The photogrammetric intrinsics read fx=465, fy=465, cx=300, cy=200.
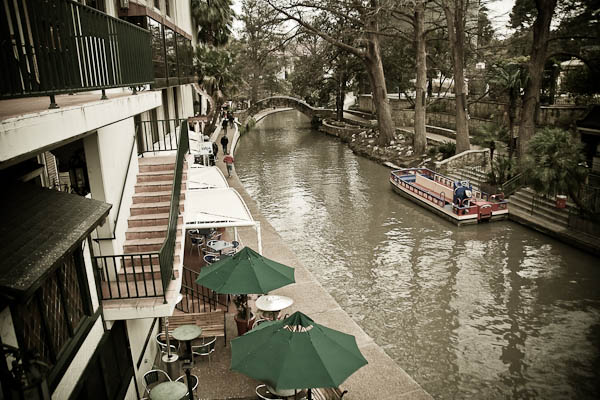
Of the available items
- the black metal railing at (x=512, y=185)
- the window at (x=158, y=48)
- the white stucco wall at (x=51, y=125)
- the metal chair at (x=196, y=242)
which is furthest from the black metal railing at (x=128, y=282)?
the black metal railing at (x=512, y=185)

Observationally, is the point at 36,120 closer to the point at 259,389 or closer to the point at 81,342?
the point at 81,342

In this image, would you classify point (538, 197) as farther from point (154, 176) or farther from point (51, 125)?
point (51, 125)

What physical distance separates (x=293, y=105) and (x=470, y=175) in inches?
1411

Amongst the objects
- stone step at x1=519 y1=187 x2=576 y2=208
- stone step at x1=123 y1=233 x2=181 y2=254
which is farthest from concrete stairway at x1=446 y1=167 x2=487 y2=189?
stone step at x1=123 y1=233 x2=181 y2=254

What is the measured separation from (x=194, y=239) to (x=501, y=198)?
13.0m

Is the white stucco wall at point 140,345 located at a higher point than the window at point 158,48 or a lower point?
lower

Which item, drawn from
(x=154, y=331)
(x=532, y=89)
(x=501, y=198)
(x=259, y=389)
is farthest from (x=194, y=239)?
(x=532, y=89)

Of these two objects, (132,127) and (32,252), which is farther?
(132,127)

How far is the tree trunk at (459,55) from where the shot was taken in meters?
25.7

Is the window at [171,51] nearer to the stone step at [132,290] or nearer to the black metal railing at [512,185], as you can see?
the stone step at [132,290]

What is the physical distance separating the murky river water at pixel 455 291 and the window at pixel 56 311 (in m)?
7.00

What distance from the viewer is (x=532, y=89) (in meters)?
23.0

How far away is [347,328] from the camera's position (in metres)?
11.0

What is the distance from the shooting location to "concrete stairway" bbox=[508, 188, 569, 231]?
58.6 feet
